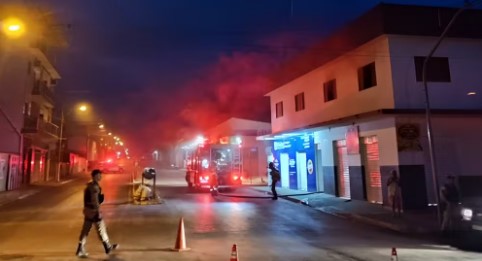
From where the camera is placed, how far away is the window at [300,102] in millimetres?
25031

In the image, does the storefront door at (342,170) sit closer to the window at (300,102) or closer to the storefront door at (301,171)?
the storefront door at (301,171)

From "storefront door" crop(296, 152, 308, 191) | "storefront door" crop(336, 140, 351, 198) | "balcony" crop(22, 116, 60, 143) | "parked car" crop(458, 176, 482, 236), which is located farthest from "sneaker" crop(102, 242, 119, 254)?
"balcony" crop(22, 116, 60, 143)

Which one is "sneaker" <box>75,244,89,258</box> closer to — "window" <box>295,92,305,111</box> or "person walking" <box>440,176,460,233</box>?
"person walking" <box>440,176,460,233</box>

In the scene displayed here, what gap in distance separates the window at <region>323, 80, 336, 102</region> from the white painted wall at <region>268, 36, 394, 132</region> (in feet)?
0.79

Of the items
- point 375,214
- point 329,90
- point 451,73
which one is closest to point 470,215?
point 375,214

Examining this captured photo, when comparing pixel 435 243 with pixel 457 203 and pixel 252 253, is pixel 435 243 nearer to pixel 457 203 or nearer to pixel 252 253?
pixel 457 203

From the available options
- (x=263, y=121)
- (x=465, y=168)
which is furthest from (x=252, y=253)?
(x=263, y=121)

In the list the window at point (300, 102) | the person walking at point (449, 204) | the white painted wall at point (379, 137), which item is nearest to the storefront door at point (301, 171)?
the window at point (300, 102)

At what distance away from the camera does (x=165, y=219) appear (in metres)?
14.2

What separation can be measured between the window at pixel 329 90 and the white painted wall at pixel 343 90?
0.79 ft

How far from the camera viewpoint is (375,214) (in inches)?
594

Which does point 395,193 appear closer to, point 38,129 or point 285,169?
point 285,169

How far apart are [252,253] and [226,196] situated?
1412 centimetres

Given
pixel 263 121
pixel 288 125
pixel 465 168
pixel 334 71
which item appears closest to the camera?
pixel 465 168
